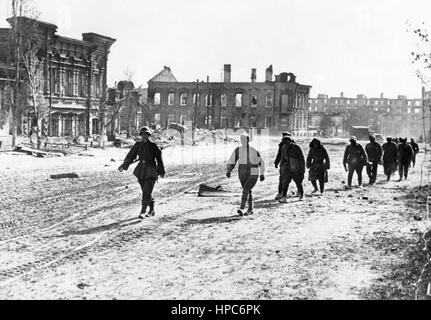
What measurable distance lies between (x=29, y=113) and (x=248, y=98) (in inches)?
1441

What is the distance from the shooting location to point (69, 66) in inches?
1478

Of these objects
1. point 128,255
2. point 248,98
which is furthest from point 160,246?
point 248,98

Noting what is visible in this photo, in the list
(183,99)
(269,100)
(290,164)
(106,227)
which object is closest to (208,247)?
(106,227)

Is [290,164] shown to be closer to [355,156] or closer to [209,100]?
[355,156]

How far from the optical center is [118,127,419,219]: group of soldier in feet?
33.1

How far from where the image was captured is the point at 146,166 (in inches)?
394

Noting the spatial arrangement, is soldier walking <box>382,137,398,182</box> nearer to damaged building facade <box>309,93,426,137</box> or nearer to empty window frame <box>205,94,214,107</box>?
empty window frame <box>205,94,214,107</box>

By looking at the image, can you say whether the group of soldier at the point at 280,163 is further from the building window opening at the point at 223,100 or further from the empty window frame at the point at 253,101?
the building window opening at the point at 223,100

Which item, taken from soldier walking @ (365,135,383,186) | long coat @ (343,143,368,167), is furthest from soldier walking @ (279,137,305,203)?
soldier walking @ (365,135,383,186)

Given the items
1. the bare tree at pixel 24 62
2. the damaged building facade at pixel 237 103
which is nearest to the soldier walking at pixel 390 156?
the bare tree at pixel 24 62

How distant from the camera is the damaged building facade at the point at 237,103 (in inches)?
2520

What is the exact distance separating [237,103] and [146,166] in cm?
5778

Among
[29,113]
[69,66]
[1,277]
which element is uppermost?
[69,66]

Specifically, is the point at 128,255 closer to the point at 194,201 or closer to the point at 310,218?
the point at 310,218
